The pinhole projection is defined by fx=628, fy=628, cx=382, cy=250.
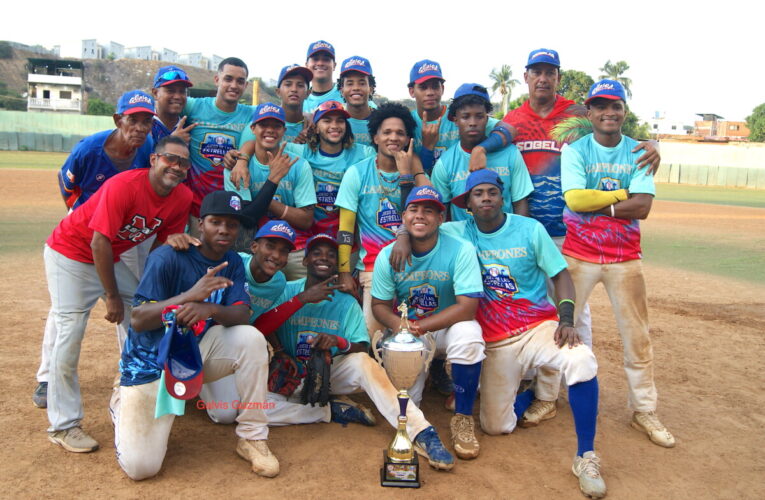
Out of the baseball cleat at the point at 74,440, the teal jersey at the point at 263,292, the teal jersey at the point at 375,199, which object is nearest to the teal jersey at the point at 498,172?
the teal jersey at the point at 375,199

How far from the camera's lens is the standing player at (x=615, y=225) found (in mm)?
5023

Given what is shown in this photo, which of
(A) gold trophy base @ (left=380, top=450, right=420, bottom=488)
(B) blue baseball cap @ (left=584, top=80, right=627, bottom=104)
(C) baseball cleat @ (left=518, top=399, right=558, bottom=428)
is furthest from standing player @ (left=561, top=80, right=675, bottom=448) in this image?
(A) gold trophy base @ (left=380, top=450, right=420, bottom=488)

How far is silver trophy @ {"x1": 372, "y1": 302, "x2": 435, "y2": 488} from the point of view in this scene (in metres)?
4.00

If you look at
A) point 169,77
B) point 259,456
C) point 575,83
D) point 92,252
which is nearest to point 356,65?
point 169,77

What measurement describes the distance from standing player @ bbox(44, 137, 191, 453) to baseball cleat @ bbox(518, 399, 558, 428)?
10.7ft

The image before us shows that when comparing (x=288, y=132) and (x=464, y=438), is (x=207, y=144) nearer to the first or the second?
(x=288, y=132)

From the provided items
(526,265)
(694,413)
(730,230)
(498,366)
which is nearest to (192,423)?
(498,366)

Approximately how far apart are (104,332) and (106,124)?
41611 millimetres

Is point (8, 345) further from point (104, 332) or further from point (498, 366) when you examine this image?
point (498, 366)

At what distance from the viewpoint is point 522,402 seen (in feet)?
17.3

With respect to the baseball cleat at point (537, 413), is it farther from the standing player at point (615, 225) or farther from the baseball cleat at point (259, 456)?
the baseball cleat at point (259, 456)

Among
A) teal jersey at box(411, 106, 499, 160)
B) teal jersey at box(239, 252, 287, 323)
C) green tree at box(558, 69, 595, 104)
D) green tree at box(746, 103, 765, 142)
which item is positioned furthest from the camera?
green tree at box(746, 103, 765, 142)

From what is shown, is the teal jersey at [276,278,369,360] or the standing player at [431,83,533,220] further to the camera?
the standing player at [431,83,533,220]

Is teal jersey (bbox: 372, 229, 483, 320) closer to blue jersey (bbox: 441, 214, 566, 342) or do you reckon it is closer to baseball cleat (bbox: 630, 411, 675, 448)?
blue jersey (bbox: 441, 214, 566, 342)
